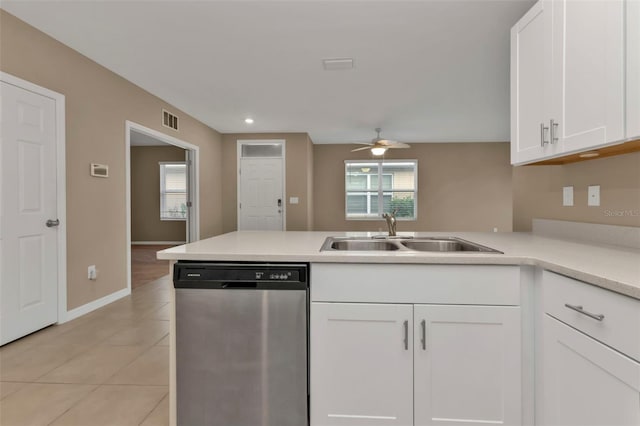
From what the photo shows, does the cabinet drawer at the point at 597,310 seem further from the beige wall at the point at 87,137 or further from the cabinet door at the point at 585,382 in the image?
the beige wall at the point at 87,137

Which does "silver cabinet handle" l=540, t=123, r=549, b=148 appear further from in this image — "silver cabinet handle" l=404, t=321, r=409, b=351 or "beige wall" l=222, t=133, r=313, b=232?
"beige wall" l=222, t=133, r=313, b=232

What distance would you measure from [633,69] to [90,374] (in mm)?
3114

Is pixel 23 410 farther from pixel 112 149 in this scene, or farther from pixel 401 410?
pixel 112 149

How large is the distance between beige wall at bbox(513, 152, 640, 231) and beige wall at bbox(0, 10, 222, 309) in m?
3.81

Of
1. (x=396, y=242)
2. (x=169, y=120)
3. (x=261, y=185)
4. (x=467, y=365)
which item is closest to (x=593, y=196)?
(x=396, y=242)

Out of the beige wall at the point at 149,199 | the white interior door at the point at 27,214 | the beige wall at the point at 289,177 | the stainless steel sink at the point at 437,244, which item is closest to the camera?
the stainless steel sink at the point at 437,244

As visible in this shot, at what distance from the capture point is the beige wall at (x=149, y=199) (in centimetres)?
832

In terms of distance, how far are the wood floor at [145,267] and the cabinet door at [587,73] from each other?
4.60 meters

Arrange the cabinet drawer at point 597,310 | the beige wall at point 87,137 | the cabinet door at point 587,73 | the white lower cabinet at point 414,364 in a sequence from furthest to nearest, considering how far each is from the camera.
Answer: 1. the beige wall at point 87,137
2. the white lower cabinet at point 414,364
3. the cabinet door at point 587,73
4. the cabinet drawer at point 597,310

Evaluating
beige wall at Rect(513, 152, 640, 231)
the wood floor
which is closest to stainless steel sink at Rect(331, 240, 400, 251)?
beige wall at Rect(513, 152, 640, 231)

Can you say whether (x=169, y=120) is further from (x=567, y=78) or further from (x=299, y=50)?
(x=567, y=78)


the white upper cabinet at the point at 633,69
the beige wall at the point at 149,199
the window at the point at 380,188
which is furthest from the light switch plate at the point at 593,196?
the beige wall at the point at 149,199

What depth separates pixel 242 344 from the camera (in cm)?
142

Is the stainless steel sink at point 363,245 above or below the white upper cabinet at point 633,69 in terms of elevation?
below
